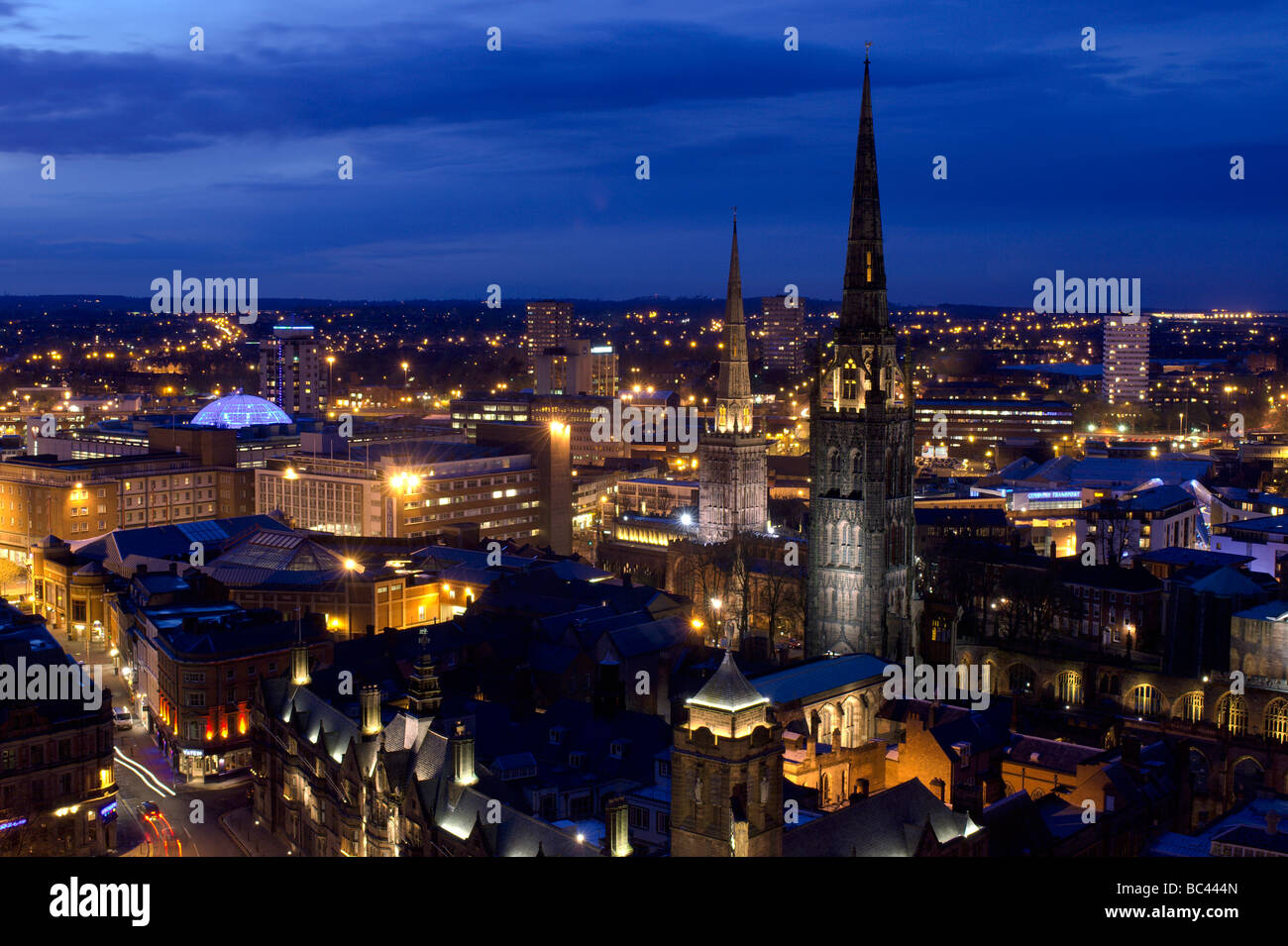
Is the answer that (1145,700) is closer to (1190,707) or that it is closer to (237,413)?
(1190,707)

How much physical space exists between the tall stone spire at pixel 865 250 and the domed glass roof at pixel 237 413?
87.5m

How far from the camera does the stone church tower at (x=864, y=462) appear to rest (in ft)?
187

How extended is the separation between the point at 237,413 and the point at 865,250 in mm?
91094

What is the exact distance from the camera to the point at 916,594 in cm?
5984

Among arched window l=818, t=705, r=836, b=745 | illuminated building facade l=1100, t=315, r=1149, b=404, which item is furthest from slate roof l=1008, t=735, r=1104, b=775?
illuminated building facade l=1100, t=315, r=1149, b=404

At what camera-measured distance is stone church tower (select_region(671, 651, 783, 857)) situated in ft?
92.4

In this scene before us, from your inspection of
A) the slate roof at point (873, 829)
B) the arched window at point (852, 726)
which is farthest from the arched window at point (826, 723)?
the slate roof at point (873, 829)

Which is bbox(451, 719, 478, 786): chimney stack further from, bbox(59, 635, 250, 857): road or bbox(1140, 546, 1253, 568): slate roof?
bbox(1140, 546, 1253, 568): slate roof

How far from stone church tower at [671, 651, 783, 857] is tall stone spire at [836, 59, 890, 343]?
31.5 m

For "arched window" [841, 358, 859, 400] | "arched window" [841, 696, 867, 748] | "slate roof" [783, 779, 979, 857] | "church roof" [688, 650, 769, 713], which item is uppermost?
"arched window" [841, 358, 859, 400]

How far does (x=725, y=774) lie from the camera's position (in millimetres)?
28203
